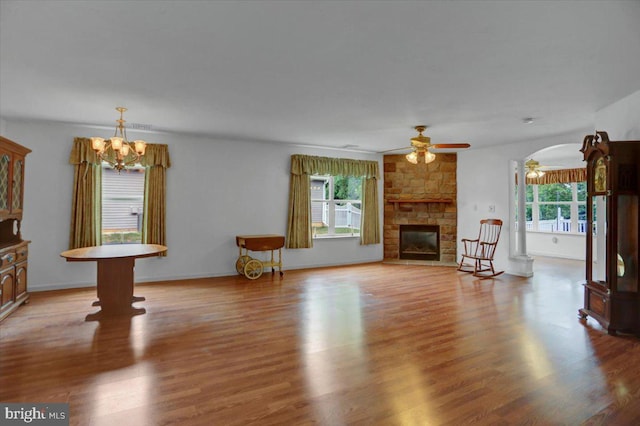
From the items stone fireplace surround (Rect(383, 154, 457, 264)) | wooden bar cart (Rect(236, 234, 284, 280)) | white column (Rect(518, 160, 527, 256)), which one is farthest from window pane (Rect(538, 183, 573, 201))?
wooden bar cart (Rect(236, 234, 284, 280))

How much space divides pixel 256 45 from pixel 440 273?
186 inches

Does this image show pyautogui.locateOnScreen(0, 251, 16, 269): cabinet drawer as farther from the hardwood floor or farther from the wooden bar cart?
the wooden bar cart

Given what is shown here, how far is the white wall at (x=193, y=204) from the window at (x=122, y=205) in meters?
0.39

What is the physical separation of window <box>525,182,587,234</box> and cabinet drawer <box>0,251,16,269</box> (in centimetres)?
948

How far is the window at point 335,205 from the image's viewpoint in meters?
6.50

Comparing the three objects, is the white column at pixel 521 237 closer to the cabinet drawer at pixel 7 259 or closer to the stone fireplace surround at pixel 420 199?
the stone fireplace surround at pixel 420 199

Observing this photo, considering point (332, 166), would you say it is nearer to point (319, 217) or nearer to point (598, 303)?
point (319, 217)

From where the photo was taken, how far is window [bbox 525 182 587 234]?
25.1 ft

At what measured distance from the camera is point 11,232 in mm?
3832

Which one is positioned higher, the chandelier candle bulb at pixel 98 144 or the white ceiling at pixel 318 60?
the white ceiling at pixel 318 60

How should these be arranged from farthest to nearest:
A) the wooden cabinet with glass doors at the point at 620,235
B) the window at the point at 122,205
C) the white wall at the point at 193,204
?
the window at the point at 122,205 < the white wall at the point at 193,204 < the wooden cabinet with glass doors at the point at 620,235

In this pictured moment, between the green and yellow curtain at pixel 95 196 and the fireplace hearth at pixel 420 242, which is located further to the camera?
the fireplace hearth at pixel 420 242

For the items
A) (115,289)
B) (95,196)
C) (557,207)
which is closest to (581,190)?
(557,207)

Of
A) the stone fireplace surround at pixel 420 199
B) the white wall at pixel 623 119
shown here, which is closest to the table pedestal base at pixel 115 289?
the stone fireplace surround at pixel 420 199
